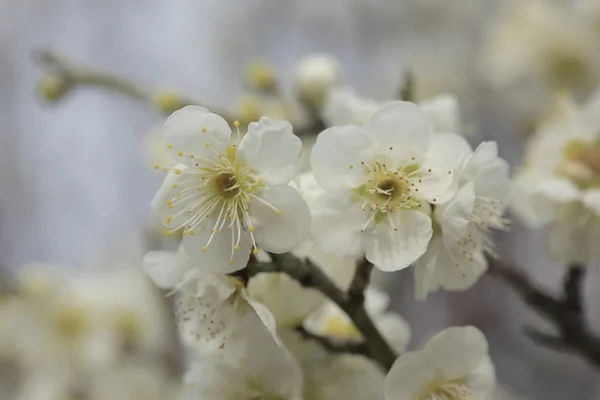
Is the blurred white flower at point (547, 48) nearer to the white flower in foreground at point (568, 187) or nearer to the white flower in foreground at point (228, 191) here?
the white flower in foreground at point (568, 187)

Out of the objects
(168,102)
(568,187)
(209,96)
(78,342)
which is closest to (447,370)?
(568,187)

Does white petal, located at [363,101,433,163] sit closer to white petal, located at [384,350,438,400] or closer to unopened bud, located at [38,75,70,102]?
white petal, located at [384,350,438,400]

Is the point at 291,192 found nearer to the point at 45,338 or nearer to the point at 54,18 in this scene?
the point at 45,338

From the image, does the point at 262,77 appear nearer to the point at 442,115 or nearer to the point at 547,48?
the point at 442,115

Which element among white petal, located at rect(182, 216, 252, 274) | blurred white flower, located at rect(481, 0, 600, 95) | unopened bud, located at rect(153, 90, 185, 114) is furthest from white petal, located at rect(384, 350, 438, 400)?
blurred white flower, located at rect(481, 0, 600, 95)

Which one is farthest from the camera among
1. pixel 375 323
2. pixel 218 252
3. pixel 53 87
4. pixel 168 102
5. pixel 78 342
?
pixel 78 342

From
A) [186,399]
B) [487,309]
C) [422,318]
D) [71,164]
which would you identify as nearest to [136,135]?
[71,164]
